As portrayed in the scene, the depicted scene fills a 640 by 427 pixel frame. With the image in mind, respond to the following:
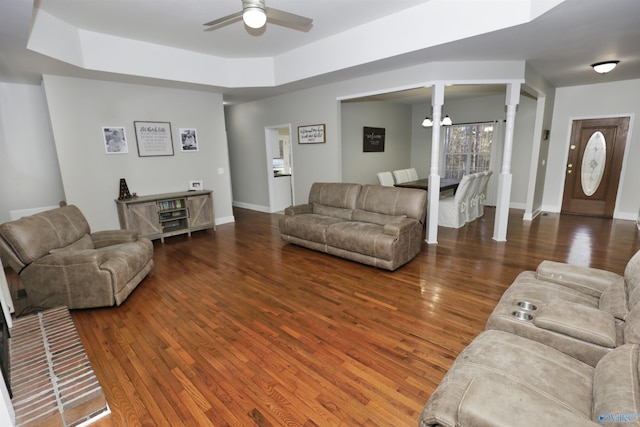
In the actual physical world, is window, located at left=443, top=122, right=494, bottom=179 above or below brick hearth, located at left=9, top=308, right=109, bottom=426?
above

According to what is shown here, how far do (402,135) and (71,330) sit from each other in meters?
8.00

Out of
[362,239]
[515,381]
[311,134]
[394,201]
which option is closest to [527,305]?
[515,381]

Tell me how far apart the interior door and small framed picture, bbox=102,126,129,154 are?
28.3 feet

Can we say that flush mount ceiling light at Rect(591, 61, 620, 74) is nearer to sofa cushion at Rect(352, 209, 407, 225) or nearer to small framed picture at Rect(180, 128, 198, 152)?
sofa cushion at Rect(352, 209, 407, 225)

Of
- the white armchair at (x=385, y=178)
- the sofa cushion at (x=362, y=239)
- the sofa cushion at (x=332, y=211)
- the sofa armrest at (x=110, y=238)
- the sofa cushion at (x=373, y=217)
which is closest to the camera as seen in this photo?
the sofa cushion at (x=362, y=239)

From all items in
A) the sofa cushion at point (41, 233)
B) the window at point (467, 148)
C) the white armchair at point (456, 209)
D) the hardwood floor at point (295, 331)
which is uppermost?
the window at point (467, 148)

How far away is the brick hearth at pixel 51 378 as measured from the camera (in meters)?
1.72

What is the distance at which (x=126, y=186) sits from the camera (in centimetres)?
509

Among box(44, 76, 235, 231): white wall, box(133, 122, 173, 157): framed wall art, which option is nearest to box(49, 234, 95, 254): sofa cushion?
box(44, 76, 235, 231): white wall

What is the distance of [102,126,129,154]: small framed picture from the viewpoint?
16.1 ft

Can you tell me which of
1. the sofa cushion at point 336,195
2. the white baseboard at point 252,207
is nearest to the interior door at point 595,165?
the sofa cushion at point 336,195

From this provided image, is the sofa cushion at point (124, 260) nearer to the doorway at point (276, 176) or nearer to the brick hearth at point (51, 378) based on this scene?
the brick hearth at point (51, 378)

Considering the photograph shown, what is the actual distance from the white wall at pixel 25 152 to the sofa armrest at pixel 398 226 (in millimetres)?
5402

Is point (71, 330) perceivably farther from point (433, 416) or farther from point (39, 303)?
point (433, 416)
